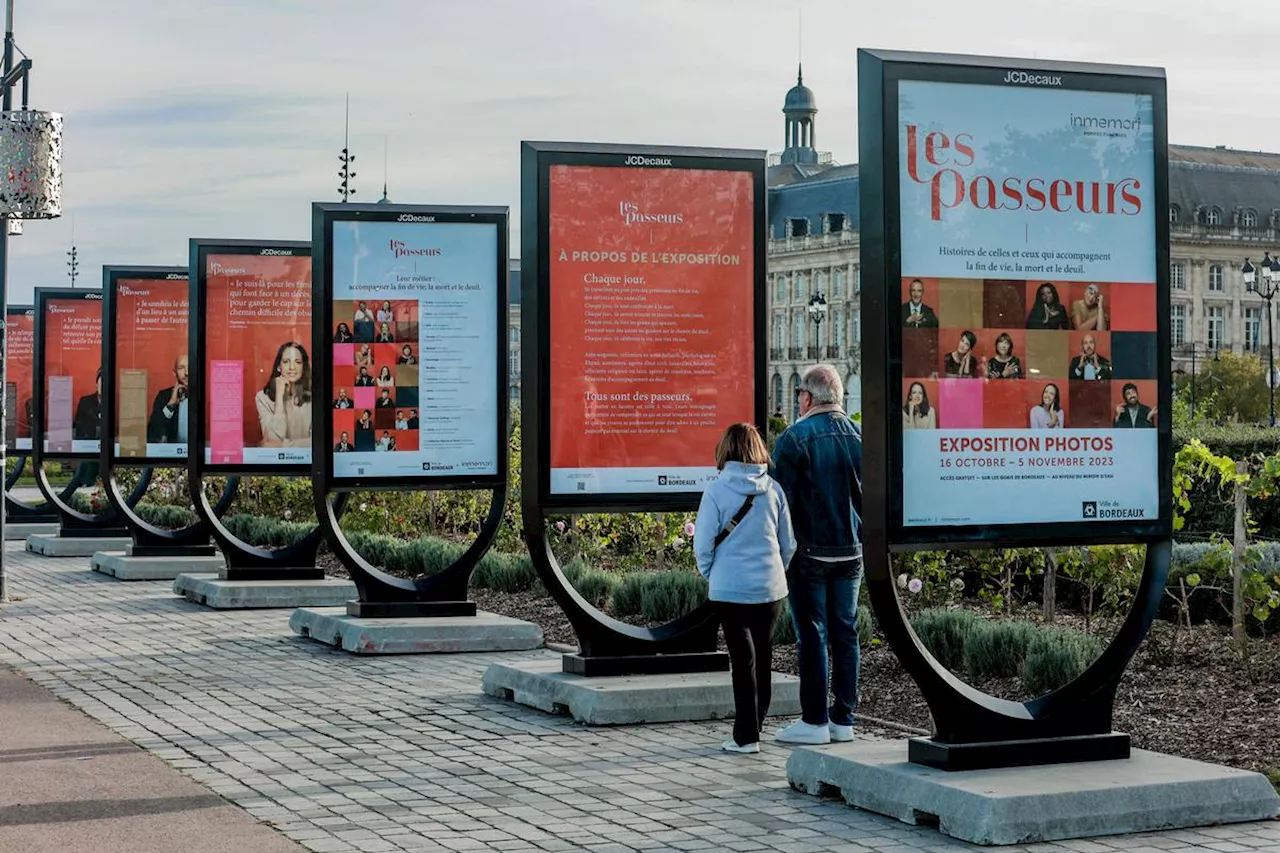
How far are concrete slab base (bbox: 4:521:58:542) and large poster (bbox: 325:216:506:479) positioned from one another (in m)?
16.7

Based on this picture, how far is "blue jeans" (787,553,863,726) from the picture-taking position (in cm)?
939

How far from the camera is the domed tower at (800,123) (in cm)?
13175

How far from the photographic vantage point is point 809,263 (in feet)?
404

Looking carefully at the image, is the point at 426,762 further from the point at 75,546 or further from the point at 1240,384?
the point at 1240,384

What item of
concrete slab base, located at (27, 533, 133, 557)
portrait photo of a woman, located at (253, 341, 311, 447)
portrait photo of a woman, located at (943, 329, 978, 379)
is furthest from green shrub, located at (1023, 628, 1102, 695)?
concrete slab base, located at (27, 533, 133, 557)

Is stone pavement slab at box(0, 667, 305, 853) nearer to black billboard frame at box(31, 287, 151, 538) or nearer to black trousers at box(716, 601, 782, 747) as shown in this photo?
black trousers at box(716, 601, 782, 747)

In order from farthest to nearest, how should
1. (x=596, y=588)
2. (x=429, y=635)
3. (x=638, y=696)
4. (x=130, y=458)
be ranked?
(x=130, y=458) < (x=596, y=588) < (x=429, y=635) < (x=638, y=696)

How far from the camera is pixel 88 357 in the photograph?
86.1 ft

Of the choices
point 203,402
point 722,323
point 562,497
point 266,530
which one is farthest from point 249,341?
point 722,323

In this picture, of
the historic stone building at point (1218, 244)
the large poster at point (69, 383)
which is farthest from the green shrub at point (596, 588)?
the historic stone building at point (1218, 244)

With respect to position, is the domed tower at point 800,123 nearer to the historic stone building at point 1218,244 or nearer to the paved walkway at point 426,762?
the historic stone building at point 1218,244

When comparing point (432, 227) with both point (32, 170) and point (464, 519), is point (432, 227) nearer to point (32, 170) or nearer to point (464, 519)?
point (32, 170)

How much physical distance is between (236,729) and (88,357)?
17070mm

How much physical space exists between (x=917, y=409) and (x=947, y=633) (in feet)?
14.3
